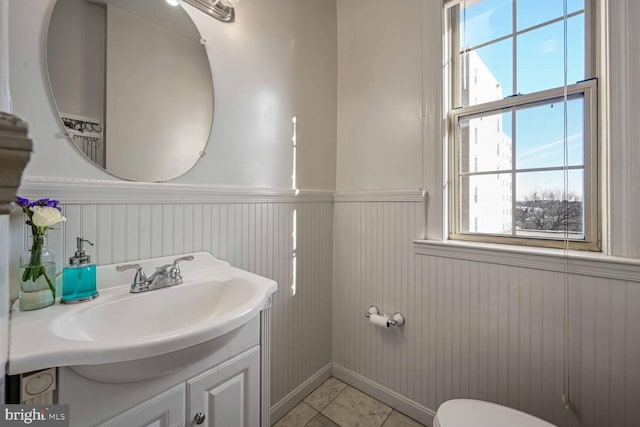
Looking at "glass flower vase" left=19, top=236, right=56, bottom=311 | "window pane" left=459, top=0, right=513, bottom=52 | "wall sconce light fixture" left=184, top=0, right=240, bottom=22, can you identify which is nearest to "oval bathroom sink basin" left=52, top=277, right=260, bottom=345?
"glass flower vase" left=19, top=236, right=56, bottom=311

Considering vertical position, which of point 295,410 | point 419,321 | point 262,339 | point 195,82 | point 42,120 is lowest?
point 295,410

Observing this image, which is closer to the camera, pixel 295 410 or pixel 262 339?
pixel 262 339

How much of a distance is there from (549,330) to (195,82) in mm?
1807

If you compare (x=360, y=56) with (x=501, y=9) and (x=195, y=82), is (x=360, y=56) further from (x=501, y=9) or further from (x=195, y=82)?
(x=195, y=82)

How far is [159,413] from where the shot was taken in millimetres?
650

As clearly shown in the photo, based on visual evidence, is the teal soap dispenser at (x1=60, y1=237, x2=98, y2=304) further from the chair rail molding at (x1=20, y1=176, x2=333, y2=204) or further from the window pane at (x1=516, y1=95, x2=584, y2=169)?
the window pane at (x1=516, y1=95, x2=584, y2=169)

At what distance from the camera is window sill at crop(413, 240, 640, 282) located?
974mm

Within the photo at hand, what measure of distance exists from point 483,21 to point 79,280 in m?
2.04

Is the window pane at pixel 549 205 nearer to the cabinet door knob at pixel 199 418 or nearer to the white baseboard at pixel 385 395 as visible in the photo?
the white baseboard at pixel 385 395

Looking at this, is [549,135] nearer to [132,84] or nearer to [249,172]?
[249,172]

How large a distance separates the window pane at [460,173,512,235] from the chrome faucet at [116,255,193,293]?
54.5 inches

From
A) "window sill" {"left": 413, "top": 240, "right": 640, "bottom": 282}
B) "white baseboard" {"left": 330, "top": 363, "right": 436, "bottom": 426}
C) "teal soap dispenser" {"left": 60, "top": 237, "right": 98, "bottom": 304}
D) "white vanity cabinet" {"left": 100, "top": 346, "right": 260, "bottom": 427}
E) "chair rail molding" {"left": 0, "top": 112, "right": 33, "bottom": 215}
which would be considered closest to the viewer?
"chair rail molding" {"left": 0, "top": 112, "right": 33, "bottom": 215}

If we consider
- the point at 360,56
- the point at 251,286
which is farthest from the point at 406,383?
the point at 360,56

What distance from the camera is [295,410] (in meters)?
1.54
